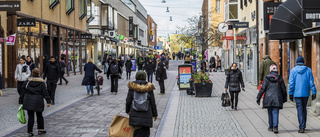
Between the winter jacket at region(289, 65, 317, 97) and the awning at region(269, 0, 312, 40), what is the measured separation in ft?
14.5

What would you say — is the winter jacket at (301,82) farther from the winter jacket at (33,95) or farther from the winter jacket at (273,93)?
the winter jacket at (33,95)

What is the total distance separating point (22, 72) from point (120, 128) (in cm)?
1029

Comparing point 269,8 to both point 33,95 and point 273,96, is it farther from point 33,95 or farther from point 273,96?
point 33,95

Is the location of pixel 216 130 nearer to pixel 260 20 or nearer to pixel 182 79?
pixel 182 79

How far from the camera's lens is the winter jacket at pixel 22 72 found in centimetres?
1587

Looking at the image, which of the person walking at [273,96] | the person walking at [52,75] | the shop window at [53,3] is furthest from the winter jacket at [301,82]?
the shop window at [53,3]

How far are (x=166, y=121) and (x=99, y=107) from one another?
3.78 m

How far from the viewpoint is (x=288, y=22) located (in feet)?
45.8

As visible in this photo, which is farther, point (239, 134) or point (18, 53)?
point (18, 53)

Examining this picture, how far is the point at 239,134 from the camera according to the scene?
30.2 feet

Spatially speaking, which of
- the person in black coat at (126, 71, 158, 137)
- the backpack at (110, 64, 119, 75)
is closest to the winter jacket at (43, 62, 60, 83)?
the backpack at (110, 64, 119, 75)

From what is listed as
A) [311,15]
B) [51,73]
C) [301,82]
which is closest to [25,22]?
[51,73]

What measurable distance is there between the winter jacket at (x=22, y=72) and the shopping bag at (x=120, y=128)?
10.0 m

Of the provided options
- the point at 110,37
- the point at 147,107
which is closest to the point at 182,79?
the point at 147,107
